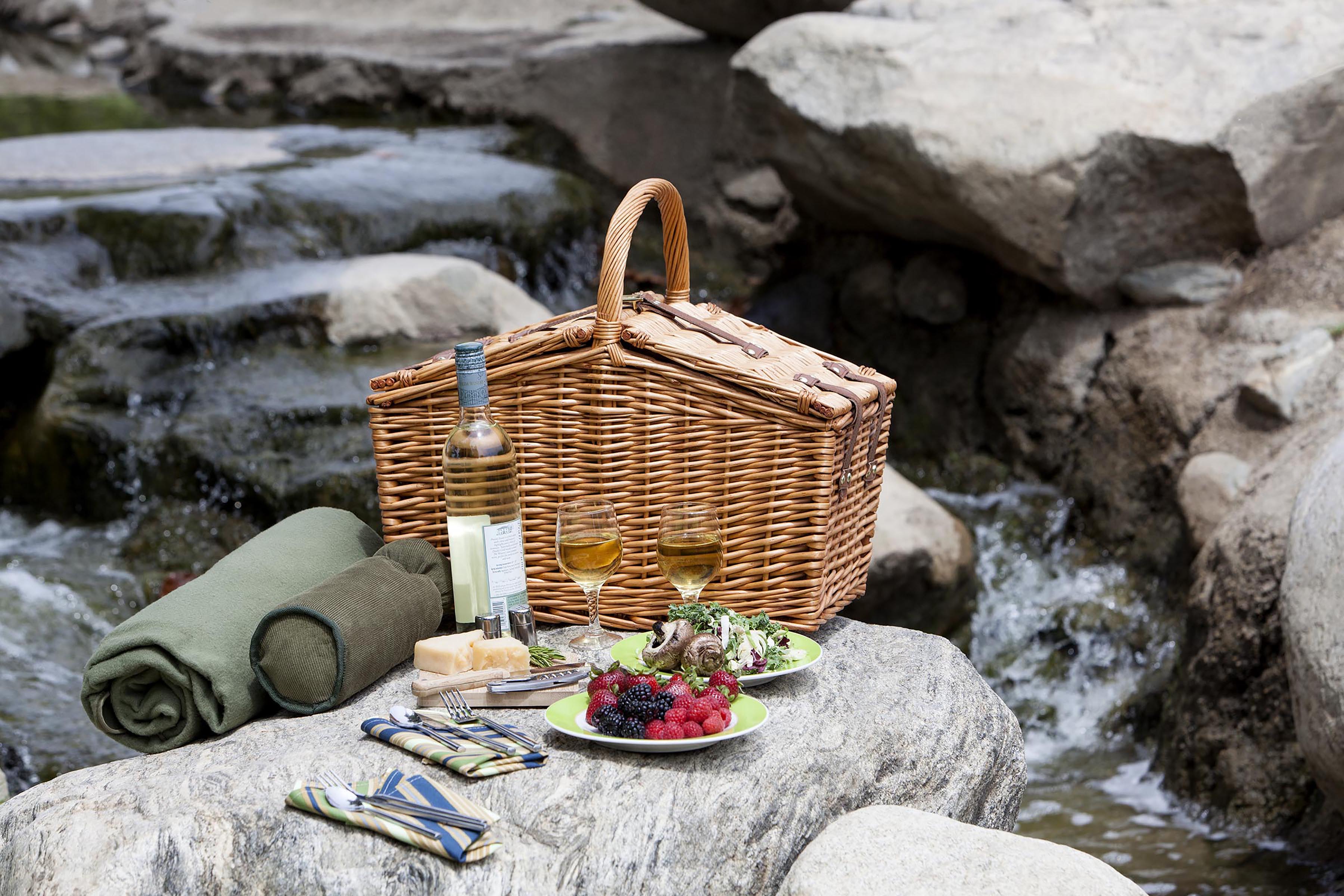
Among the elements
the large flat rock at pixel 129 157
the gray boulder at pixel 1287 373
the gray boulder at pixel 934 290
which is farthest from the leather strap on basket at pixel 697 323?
the large flat rock at pixel 129 157

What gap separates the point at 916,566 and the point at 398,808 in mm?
3198

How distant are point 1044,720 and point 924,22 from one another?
3231 millimetres

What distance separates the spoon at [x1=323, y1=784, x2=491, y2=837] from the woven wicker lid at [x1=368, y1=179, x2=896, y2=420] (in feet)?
2.99

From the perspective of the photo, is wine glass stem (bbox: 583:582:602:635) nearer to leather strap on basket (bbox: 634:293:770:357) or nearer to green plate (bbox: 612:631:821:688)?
green plate (bbox: 612:631:821:688)

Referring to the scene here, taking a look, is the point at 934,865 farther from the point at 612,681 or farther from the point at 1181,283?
the point at 1181,283

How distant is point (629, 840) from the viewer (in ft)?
5.98

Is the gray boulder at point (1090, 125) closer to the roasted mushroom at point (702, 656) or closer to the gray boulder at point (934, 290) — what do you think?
the gray boulder at point (934, 290)

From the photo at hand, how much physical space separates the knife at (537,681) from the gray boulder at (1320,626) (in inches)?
79.4

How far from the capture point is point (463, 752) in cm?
194

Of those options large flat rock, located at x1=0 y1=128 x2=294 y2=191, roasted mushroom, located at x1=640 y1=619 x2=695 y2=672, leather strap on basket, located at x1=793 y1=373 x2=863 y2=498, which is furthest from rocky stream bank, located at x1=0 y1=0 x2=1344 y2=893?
roasted mushroom, located at x1=640 y1=619 x2=695 y2=672

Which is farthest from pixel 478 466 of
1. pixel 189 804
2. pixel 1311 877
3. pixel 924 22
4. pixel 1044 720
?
pixel 924 22

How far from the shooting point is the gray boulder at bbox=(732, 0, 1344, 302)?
491cm

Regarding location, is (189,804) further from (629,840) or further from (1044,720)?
(1044,720)

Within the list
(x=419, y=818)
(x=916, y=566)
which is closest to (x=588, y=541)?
(x=419, y=818)
